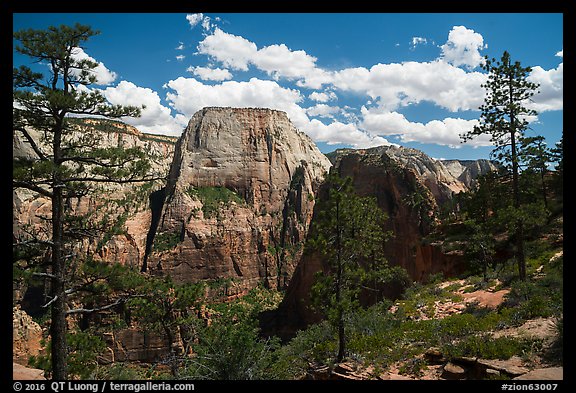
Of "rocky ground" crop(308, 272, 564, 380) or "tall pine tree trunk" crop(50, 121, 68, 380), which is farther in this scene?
"tall pine tree trunk" crop(50, 121, 68, 380)

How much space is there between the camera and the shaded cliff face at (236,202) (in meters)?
75.9

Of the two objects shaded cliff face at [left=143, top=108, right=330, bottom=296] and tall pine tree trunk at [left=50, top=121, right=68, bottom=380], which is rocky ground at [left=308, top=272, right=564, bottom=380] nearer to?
tall pine tree trunk at [left=50, top=121, right=68, bottom=380]

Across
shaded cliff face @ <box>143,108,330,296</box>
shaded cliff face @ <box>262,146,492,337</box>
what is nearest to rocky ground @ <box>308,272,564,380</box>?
shaded cliff face @ <box>262,146,492,337</box>

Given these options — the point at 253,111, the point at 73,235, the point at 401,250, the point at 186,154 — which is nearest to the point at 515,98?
the point at 73,235

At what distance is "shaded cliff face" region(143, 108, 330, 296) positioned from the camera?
75.9m

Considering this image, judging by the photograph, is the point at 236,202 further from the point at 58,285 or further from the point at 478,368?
the point at 478,368

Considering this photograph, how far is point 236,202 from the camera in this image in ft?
286

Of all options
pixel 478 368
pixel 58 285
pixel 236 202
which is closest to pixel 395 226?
pixel 478 368

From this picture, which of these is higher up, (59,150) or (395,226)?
(59,150)

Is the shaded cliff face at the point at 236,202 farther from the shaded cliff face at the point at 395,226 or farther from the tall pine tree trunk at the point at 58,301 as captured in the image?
the tall pine tree trunk at the point at 58,301

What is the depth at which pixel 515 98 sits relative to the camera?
14.6m

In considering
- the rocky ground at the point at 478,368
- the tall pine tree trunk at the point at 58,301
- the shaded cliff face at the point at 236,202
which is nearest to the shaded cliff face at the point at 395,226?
the rocky ground at the point at 478,368
